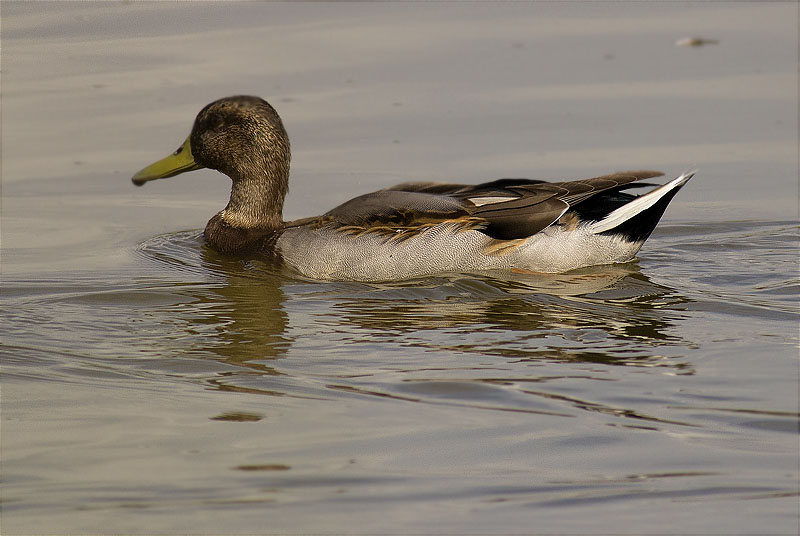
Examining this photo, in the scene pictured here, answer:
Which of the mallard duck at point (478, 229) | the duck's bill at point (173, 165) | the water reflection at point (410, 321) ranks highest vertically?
the duck's bill at point (173, 165)

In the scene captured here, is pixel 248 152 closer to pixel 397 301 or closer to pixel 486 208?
pixel 486 208

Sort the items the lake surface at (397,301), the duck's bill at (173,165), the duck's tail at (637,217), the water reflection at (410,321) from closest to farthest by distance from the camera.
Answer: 1. the lake surface at (397,301)
2. the water reflection at (410,321)
3. the duck's tail at (637,217)
4. the duck's bill at (173,165)

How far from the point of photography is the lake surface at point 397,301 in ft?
15.6

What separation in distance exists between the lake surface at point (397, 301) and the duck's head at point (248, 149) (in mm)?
499

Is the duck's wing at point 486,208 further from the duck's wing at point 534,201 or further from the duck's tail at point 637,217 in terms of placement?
the duck's tail at point 637,217

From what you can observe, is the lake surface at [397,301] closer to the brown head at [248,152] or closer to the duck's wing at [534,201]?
the duck's wing at [534,201]

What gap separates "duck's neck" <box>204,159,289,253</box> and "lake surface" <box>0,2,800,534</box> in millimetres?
203

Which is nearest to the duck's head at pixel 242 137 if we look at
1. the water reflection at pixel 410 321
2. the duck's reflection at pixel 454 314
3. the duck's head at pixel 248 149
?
the duck's head at pixel 248 149

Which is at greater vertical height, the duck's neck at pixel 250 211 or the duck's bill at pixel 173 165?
the duck's bill at pixel 173 165

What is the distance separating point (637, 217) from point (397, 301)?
171 cm

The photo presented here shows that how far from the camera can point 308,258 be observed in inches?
328

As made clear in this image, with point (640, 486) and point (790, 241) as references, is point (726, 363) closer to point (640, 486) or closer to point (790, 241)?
point (640, 486)

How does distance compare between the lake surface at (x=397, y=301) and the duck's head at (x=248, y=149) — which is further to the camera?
the duck's head at (x=248, y=149)

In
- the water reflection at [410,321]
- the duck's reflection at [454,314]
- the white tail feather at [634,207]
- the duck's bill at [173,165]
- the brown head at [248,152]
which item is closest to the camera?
the water reflection at [410,321]
